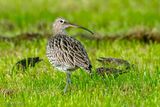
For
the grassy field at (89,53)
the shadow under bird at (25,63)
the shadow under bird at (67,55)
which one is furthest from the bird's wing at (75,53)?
the shadow under bird at (25,63)

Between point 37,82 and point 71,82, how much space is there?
48cm

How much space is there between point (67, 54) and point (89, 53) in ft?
11.4

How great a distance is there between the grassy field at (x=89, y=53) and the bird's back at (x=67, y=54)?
1.05 feet

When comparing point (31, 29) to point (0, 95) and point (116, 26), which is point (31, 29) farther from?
point (0, 95)

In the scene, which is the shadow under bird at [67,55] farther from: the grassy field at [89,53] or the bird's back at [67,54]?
the grassy field at [89,53]

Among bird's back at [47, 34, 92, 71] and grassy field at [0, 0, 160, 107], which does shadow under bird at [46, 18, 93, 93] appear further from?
grassy field at [0, 0, 160, 107]

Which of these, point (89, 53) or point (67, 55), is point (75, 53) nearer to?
point (67, 55)

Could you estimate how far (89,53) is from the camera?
13398 millimetres

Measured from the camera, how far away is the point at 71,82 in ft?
33.6

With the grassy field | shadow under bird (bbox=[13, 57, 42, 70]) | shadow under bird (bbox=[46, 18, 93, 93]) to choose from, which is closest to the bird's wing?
shadow under bird (bbox=[46, 18, 93, 93])

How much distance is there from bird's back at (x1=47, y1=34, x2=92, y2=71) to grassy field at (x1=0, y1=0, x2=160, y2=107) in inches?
12.7

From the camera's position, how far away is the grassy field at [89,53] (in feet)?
30.3

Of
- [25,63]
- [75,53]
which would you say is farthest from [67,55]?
[25,63]

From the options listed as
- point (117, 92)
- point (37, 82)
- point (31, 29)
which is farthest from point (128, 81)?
point (31, 29)
